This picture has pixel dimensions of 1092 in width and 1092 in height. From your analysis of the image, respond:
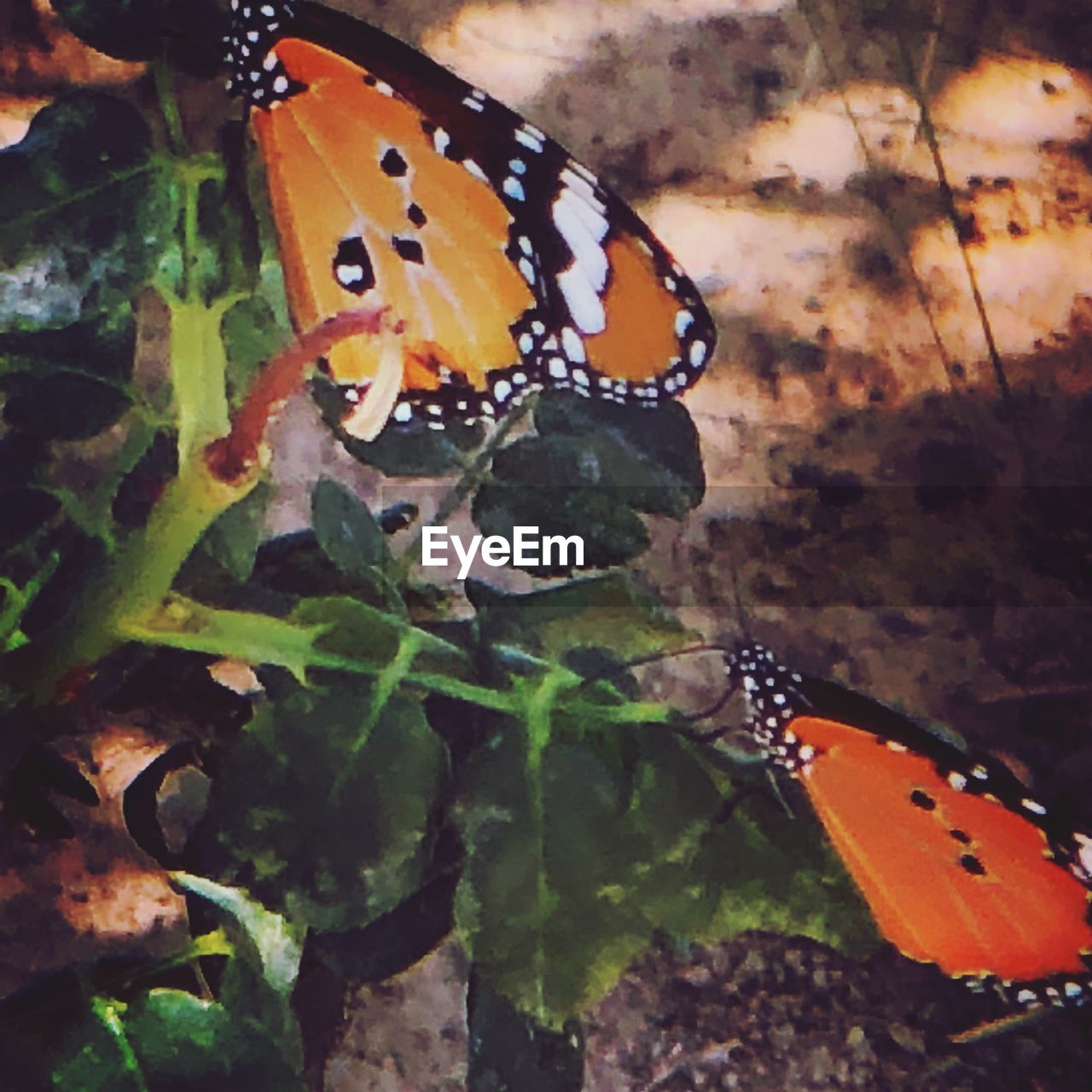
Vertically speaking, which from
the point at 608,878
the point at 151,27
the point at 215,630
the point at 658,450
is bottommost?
the point at 608,878

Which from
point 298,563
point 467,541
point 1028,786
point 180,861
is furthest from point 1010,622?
point 180,861

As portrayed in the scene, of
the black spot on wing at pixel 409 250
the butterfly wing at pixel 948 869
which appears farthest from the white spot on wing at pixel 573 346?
the butterfly wing at pixel 948 869

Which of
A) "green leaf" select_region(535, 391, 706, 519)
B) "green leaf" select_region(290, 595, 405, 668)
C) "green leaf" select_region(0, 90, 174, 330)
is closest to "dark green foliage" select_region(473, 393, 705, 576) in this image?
"green leaf" select_region(535, 391, 706, 519)

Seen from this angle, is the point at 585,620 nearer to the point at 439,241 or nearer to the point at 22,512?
the point at 439,241

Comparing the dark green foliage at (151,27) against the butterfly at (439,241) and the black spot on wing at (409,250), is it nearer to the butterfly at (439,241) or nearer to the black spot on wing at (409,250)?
the butterfly at (439,241)

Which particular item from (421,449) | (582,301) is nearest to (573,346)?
(582,301)

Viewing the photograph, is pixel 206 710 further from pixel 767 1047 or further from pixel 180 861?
pixel 767 1047
